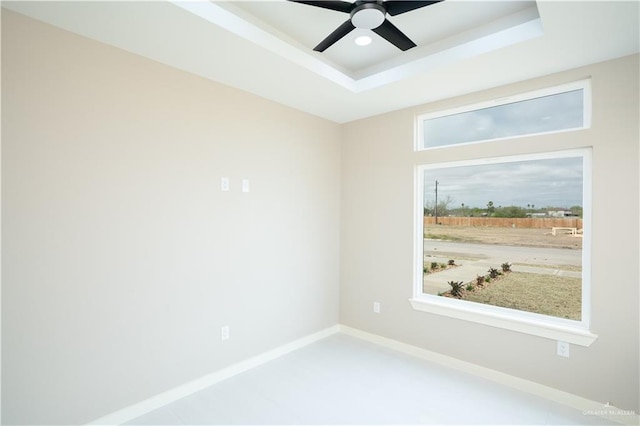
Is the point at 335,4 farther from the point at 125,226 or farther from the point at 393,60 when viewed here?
the point at 125,226

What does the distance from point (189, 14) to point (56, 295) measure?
1907 mm

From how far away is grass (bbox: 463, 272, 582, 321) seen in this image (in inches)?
103

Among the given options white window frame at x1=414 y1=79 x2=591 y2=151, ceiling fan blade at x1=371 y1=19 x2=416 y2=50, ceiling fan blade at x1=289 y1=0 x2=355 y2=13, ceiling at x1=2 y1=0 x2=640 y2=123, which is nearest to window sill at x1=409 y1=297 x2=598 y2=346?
white window frame at x1=414 y1=79 x2=591 y2=151

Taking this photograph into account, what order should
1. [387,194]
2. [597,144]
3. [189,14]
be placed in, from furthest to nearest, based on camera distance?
[387,194] < [597,144] < [189,14]

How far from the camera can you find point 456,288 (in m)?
3.29

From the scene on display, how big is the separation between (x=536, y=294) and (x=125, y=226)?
3391 mm

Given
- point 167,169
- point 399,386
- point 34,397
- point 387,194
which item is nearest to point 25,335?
point 34,397

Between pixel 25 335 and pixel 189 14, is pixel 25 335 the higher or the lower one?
the lower one

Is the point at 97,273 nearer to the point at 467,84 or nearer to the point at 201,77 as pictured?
the point at 201,77

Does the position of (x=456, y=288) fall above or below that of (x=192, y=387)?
above

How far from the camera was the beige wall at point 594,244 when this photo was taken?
2.30m

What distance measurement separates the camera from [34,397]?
6.36 ft

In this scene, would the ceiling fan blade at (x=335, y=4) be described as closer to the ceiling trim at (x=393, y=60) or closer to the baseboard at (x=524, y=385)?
the ceiling trim at (x=393, y=60)

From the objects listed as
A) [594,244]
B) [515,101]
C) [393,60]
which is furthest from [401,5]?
[594,244]
